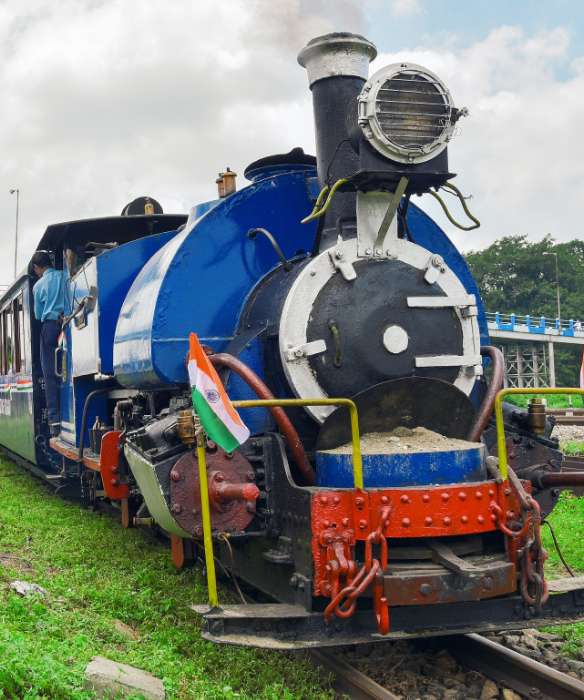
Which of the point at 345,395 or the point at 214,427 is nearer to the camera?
the point at 214,427

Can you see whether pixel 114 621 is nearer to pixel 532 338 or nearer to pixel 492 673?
pixel 492 673

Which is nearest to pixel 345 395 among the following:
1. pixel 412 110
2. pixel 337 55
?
pixel 412 110

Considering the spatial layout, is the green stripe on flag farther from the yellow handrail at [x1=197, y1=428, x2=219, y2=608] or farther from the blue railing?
the blue railing

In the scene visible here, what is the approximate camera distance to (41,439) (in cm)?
977

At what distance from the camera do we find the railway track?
4.00m

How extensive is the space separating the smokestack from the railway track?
2.34m

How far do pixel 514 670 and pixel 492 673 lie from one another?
0.13 meters

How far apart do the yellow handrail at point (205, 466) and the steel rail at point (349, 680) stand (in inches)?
27.8

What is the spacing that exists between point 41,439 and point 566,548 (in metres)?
5.81

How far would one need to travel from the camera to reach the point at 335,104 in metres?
5.01

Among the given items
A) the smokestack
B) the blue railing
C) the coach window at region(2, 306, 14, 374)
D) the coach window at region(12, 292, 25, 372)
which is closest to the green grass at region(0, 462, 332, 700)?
the smokestack

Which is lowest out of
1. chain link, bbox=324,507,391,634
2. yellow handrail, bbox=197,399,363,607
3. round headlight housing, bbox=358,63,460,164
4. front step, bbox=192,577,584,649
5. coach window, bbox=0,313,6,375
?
front step, bbox=192,577,584,649

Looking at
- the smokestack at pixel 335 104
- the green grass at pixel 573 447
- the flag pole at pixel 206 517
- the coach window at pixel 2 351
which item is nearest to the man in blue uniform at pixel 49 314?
the coach window at pixel 2 351

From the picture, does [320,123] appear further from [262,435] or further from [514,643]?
[514,643]
